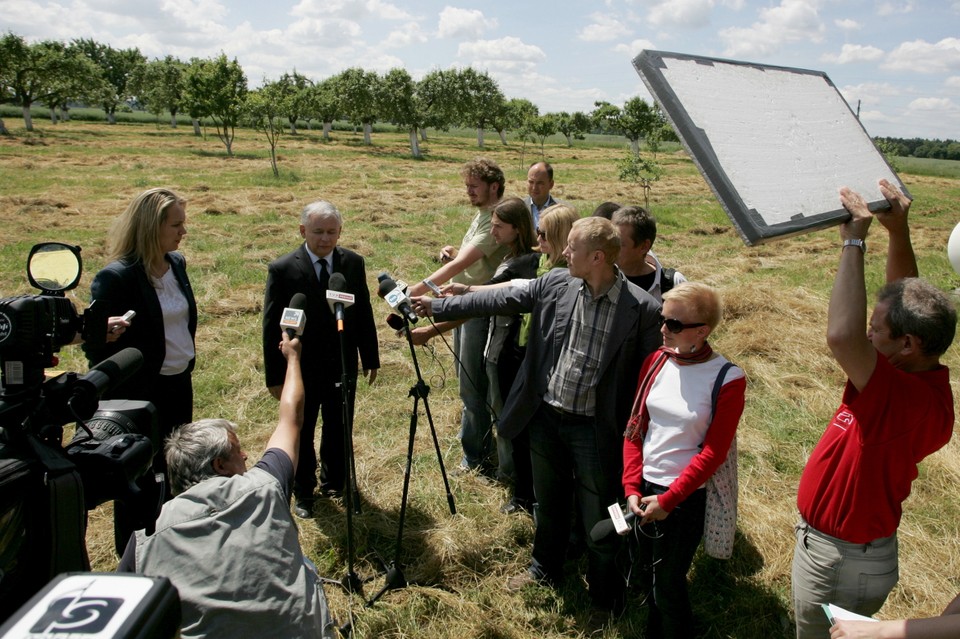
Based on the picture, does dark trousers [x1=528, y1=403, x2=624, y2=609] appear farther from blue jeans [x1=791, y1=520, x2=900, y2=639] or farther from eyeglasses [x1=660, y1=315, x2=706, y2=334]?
blue jeans [x1=791, y1=520, x2=900, y2=639]

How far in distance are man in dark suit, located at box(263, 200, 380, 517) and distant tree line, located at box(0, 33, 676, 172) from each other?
924 inches

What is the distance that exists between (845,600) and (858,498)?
0.38m

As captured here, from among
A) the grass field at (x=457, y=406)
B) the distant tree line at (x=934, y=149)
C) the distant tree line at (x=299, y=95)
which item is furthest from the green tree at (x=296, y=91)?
the distant tree line at (x=934, y=149)

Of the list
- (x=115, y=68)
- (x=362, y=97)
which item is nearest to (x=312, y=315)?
(x=362, y=97)

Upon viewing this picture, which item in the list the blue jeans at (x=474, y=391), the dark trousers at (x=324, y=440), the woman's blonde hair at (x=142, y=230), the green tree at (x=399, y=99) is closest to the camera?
the woman's blonde hair at (x=142, y=230)

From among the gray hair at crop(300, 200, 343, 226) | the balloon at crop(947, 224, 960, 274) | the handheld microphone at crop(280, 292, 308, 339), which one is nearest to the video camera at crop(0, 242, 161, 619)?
the handheld microphone at crop(280, 292, 308, 339)

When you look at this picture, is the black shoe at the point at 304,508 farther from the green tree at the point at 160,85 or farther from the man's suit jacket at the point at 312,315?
the green tree at the point at 160,85

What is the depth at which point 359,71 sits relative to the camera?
42.9 metres

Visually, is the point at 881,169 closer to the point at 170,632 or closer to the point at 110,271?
the point at 170,632

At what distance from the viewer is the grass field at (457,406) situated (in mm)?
2912

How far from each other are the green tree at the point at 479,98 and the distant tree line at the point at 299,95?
0.08m

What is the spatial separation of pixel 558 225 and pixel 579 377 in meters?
0.83

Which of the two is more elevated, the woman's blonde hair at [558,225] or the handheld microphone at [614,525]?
the woman's blonde hair at [558,225]

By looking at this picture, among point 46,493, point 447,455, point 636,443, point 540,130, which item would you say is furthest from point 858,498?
point 540,130
